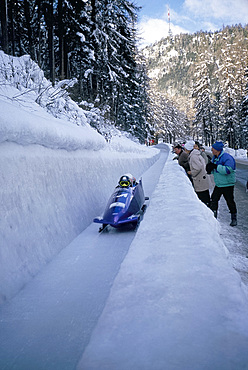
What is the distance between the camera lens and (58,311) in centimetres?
192

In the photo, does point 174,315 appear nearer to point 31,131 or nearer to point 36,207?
point 36,207

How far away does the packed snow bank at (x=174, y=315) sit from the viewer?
981 millimetres

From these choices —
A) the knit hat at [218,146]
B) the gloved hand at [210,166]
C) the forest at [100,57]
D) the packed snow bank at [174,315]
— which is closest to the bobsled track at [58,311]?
the packed snow bank at [174,315]

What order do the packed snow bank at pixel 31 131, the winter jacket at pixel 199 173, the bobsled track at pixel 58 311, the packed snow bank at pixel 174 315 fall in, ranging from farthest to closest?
1. the winter jacket at pixel 199 173
2. the packed snow bank at pixel 31 131
3. the bobsled track at pixel 58 311
4. the packed snow bank at pixel 174 315

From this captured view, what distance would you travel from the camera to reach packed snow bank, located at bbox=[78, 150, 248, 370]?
0.98 m

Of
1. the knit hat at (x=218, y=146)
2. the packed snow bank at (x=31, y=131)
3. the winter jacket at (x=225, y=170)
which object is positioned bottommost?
the winter jacket at (x=225, y=170)

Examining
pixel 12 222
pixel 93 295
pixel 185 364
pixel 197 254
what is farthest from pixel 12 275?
pixel 185 364

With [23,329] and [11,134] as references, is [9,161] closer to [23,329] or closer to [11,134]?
[11,134]

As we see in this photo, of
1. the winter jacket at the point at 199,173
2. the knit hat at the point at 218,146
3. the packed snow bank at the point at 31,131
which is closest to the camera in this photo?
the packed snow bank at the point at 31,131

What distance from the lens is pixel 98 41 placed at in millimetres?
13766

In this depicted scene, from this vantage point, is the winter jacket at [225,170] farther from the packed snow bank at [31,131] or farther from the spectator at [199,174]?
the packed snow bank at [31,131]

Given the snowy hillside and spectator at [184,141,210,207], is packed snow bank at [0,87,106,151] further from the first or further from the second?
spectator at [184,141,210,207]

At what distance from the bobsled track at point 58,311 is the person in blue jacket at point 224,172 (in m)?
3.19

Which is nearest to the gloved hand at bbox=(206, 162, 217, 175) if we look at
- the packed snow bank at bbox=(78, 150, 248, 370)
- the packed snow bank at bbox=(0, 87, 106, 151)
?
the packed snow bank at bbox=(0, 87, 106, 151)
